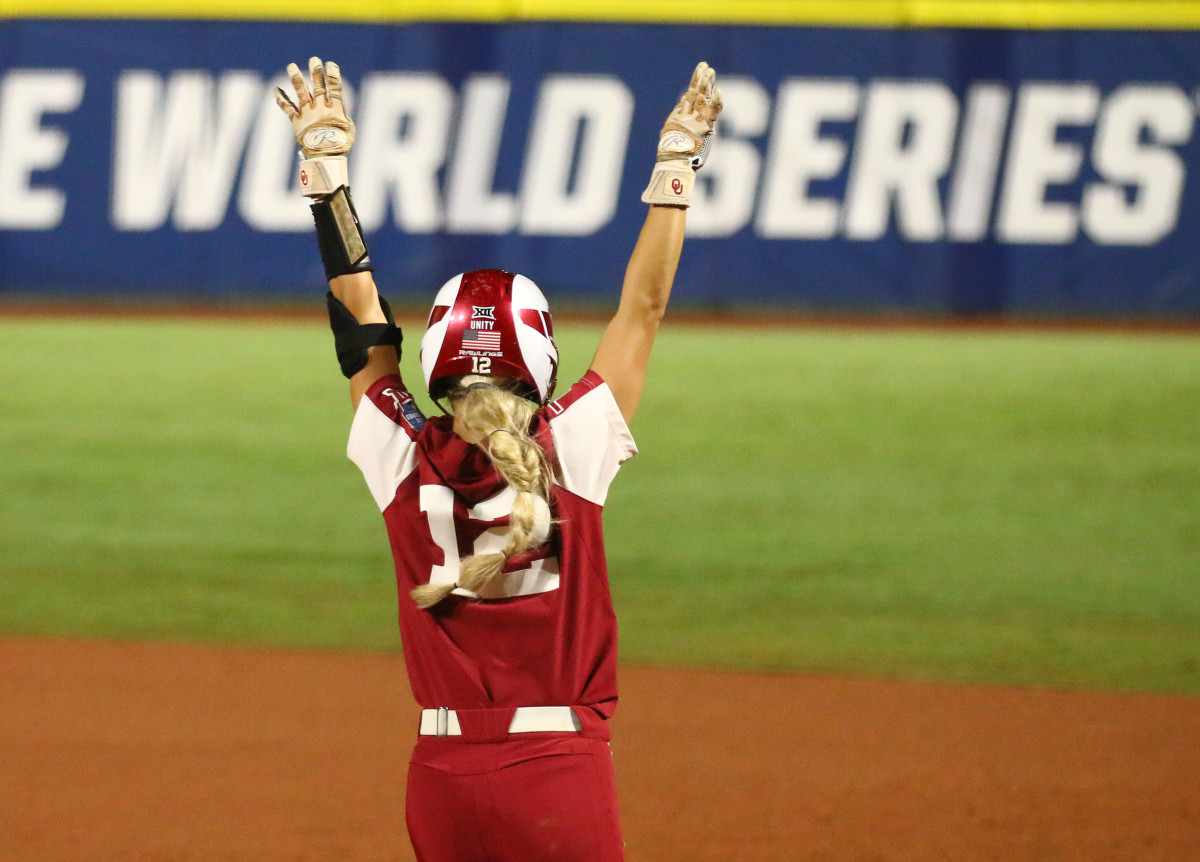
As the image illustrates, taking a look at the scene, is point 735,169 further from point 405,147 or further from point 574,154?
point 405,147

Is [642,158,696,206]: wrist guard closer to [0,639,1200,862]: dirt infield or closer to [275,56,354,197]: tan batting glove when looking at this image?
[275,56,354,197]: tan batting glove

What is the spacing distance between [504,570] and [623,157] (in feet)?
55.7

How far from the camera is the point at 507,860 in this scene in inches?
94.7

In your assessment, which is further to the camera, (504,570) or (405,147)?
(405,147)

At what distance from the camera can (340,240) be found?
2.78 metres

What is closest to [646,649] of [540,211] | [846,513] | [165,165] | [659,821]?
[659,821]

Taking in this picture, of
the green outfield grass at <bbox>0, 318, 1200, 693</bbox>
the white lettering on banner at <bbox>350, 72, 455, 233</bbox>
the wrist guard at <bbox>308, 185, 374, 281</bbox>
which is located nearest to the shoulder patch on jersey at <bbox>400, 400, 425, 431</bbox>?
the wrist guard at <bbox>308, 185, 374, 281</bbox>

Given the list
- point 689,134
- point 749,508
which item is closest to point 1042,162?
point 749,508

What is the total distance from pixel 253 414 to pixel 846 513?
5557 millimetres

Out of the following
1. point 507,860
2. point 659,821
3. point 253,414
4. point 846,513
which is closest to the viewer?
point 507,860

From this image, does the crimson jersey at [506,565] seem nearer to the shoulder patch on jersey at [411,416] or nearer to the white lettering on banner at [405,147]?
the shoulder patch on jersey at [411,416]

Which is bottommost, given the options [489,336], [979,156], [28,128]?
[489,336]

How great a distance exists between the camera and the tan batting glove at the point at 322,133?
2.82m

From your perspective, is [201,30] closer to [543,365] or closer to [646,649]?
[646,649]
